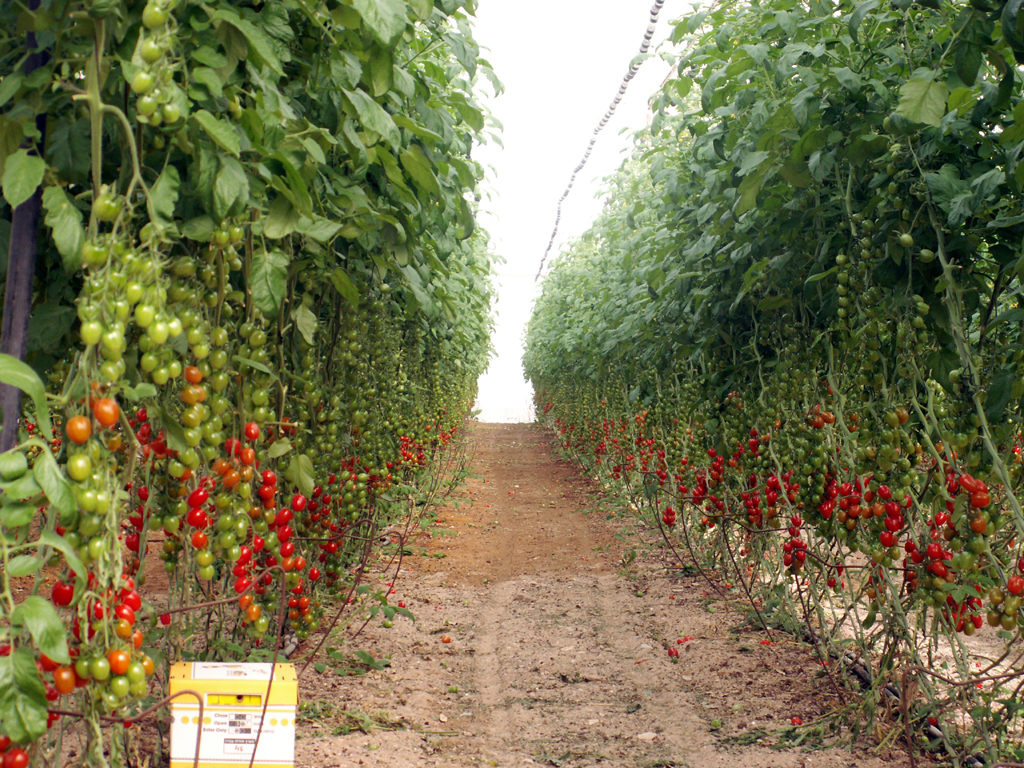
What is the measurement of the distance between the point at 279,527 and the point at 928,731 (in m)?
2.23

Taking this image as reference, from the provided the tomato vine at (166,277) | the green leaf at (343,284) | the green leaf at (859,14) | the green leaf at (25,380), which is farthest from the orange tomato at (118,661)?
the green leaf at (859,14)

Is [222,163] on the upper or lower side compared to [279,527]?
upper

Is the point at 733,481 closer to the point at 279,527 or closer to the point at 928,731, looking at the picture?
the point at 928,731

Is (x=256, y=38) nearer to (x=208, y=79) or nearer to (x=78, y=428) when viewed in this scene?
(x=208, y=79)

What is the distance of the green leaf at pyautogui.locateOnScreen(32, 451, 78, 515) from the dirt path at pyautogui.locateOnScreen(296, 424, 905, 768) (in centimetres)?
167

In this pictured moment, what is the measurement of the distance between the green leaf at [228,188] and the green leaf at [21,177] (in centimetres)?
27

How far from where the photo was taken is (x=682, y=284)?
380 centimetres

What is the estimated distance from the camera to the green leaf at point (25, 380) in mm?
973

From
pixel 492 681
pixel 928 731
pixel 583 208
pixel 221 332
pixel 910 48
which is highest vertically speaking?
pixel 583 208

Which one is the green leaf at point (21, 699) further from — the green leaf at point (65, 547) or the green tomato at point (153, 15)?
the green tomato at point (153, 15)

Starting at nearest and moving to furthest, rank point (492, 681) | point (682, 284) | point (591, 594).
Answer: point (492, 681) → point (682, 284) → point (591, 594)

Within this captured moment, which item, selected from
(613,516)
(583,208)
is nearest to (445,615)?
(613,516)

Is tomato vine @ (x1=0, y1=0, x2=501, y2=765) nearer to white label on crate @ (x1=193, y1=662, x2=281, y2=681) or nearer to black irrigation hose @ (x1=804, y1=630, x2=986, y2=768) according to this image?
white label on crate @ (x1=193, y1=662, x2=281, y2=681)

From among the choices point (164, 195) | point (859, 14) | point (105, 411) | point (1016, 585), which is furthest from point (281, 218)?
point (1016, 585)
